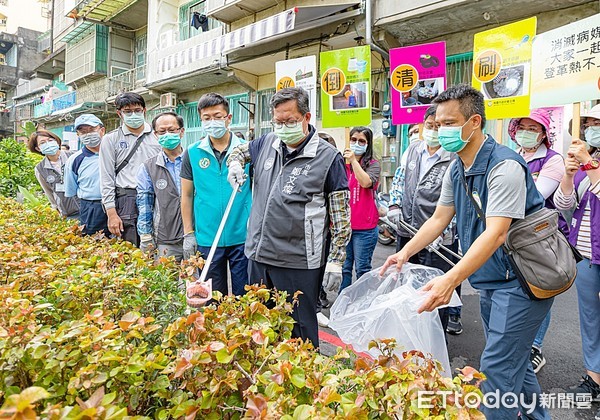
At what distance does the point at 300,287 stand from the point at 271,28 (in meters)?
7.69

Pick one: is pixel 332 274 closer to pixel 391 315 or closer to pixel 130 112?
pixel 391 315

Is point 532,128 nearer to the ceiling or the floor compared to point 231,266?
nearer to the ceiling

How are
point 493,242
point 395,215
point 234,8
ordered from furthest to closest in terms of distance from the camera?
point 234,8 → point 395,215 → point 493,242

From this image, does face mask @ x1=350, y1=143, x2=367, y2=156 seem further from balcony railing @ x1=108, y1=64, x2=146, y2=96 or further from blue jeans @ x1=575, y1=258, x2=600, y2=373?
balcony railing @ x1=108, y1=64, x2=146, y2=96

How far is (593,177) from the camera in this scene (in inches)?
98.2

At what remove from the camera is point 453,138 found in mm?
2000

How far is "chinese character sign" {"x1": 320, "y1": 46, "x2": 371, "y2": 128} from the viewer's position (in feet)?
15.0

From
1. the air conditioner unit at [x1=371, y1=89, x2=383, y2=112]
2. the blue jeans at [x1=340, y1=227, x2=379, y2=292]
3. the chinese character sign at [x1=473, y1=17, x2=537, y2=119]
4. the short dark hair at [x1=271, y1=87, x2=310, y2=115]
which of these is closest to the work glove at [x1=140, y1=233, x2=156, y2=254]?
the short dark hair at [x1=271, y1=87, x2=310, y2=115]

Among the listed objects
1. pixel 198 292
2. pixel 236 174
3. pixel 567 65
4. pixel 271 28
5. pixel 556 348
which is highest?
pixel 271 28

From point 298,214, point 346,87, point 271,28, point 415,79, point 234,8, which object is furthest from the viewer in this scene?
point 234,8

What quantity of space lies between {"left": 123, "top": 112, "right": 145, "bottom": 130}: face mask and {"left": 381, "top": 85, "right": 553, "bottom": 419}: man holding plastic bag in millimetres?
2661

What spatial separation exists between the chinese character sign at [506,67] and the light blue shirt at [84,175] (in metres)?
3.57

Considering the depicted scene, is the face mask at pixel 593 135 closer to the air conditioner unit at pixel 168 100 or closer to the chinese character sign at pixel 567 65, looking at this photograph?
the chinese character sign at pixel 567 65

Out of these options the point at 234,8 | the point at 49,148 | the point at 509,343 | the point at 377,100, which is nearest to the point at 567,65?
the point at 509,343
